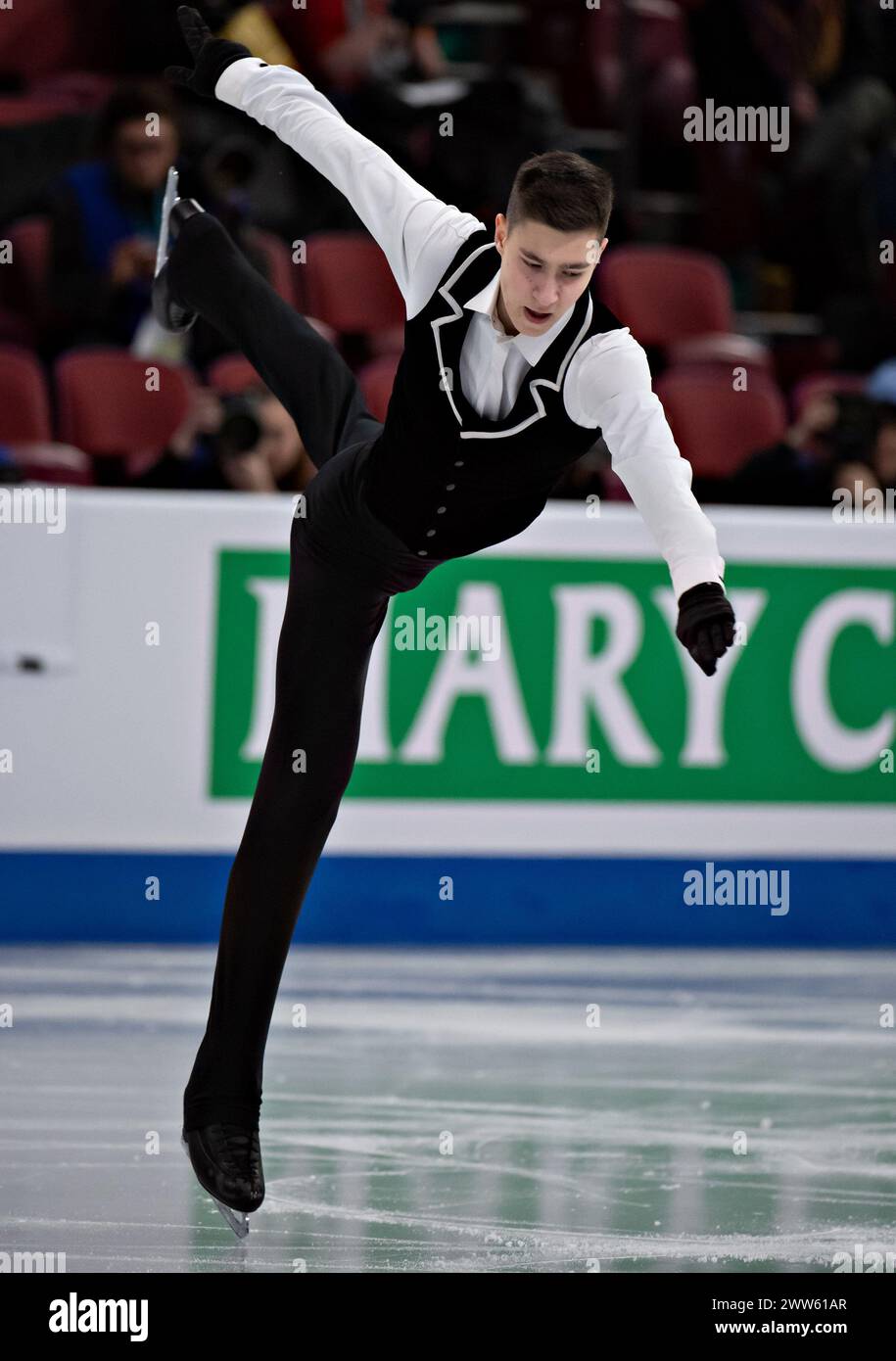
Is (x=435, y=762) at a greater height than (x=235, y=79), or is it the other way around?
(x=235, y=79)

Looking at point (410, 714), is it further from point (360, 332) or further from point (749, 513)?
point (360, 332)

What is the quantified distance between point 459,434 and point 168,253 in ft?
4.14

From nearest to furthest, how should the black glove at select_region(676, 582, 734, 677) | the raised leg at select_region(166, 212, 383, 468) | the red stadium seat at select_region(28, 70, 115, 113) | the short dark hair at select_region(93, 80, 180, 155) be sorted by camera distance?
the black glove at select_region(676, 582, 734, 677)
the raised leg at select_region(166, 212, 383, 468)
the short dark hair at select_region(93, 80, 180, 155)
the red stadium seat at select_region(28, 70, 115, 113)

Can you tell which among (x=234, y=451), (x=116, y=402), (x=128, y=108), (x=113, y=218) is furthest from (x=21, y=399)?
(x=128, y=108)

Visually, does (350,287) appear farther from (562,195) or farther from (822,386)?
(562,195)

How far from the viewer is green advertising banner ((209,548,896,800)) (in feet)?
19.4

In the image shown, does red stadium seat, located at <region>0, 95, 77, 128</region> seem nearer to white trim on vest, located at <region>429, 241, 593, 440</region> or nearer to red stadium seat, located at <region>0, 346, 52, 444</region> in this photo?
red stadium seat, located at <region>0, 346, 52, 444</region>

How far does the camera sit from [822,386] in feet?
25.8

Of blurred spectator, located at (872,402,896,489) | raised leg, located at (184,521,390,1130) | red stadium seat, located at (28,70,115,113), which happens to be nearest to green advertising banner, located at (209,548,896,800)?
blurred spectator, located at (872,402,896,489)

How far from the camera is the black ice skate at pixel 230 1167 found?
327 cm

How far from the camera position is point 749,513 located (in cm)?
625

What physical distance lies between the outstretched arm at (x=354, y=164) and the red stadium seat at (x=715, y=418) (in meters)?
4.04

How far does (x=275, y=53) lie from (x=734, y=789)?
3648mm

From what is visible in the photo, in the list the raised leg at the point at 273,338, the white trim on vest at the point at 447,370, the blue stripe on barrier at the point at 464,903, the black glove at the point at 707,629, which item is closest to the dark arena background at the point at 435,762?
the blue stripe on barrier at the point at 464,903
